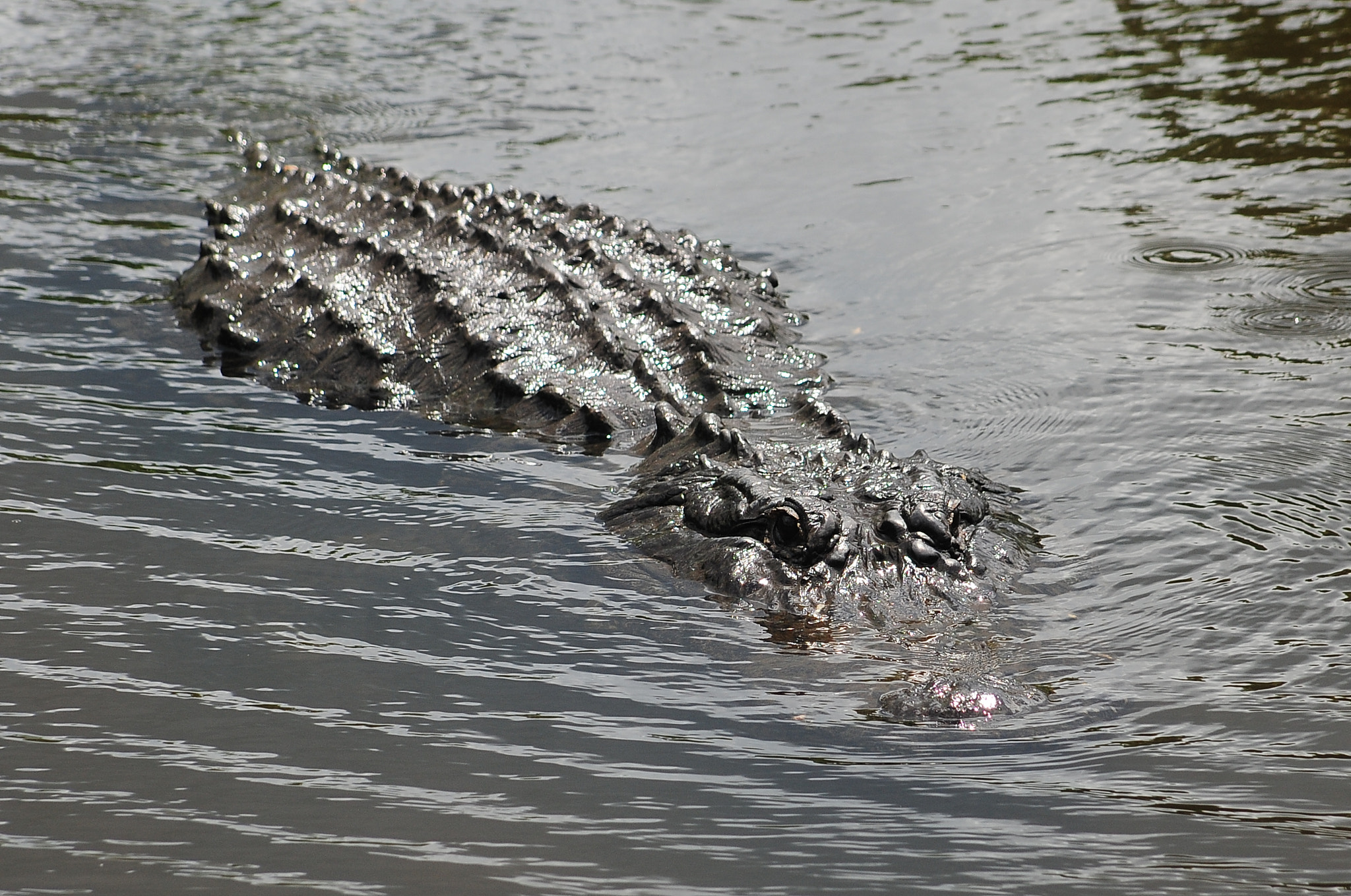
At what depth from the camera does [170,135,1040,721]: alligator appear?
4.64m

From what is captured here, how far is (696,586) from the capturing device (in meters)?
4.77

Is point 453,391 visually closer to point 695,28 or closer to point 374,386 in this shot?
Answer: point 374,386

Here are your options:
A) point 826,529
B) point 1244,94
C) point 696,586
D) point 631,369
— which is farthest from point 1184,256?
point 696,586

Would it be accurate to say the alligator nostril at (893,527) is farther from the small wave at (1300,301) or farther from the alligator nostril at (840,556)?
the small wave at (1300,301)

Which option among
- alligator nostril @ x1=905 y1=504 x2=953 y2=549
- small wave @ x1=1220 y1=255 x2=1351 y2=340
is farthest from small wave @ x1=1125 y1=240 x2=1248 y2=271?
alligator nostril @ x1=905 y1=504 x2=953 y2=549

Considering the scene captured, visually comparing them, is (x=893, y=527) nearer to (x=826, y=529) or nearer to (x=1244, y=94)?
(x=826, y=529)

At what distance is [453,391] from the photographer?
6.57 metres

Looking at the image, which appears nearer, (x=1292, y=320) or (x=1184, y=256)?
(x=1292, y=320)

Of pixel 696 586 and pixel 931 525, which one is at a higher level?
pixel 931 525

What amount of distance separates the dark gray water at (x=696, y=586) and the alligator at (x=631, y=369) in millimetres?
210

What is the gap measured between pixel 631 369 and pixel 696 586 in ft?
6.62

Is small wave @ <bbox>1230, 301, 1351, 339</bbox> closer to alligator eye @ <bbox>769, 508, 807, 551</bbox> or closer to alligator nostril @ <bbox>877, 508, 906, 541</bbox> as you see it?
alligator nostril @ <bbox>877, 508, 906, 541</bbox>

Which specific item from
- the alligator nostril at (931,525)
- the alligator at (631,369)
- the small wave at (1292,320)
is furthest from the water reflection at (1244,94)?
the alligator nostril at (931,525)

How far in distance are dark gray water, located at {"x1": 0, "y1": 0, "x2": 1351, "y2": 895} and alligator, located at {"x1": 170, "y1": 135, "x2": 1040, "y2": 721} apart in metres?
0.21
